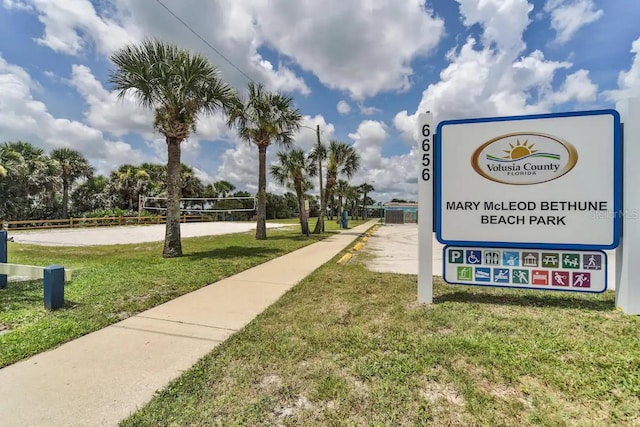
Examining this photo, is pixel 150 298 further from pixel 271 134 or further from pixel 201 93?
pixel 271 134

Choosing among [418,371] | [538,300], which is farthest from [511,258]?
[418,371]

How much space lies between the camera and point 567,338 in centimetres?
362

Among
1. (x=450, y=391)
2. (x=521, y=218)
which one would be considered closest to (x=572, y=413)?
(x=450, y=391)

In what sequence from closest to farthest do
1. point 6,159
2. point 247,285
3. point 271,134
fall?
1. point 247,285
2. point 271,134
3. point 6,159

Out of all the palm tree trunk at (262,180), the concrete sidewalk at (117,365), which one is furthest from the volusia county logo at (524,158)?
the palm tree trunk at (262,180)

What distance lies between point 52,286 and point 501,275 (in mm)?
6580

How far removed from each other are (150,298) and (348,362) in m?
3.82

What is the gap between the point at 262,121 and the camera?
49.3 feet

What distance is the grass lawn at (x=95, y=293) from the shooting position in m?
3.81

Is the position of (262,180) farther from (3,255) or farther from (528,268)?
(528,268)

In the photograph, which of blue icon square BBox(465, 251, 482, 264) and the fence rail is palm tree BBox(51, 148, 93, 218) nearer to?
the fence rail

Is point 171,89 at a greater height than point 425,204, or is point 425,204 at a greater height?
point 171,89

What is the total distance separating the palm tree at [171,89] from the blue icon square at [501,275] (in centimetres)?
876

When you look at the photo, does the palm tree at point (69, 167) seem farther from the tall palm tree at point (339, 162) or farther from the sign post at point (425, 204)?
the sign post at point (425, 204)
